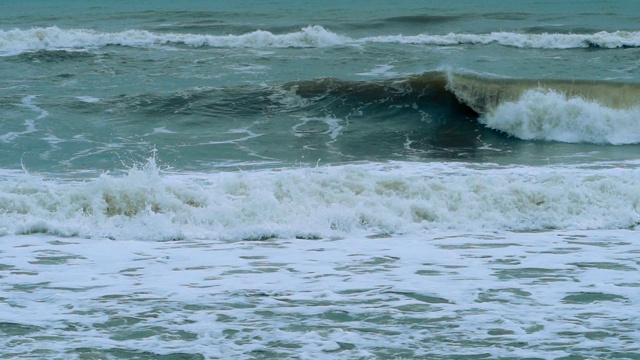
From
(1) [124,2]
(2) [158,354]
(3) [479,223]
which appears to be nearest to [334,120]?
(3) [479,223]

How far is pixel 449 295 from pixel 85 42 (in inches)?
853

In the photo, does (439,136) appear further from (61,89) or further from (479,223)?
(61,89)

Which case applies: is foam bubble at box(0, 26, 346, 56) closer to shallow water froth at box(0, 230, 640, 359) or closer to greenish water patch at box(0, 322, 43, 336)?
shallow water froth at box(0, 230, 640, 359)

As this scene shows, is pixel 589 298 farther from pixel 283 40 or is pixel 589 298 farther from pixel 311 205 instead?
pixel 283 40

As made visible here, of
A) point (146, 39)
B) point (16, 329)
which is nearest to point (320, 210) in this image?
point (16, 329)

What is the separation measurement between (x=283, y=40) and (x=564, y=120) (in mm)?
12664

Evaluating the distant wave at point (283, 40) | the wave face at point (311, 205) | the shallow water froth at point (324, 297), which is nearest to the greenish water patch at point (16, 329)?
the shallow water froth at point (324, 297)

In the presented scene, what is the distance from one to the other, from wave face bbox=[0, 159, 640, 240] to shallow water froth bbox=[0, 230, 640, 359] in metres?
0.40

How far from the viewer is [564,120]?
50.8 ft

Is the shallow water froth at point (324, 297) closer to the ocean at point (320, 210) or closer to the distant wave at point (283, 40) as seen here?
the ocean at point (320, 210)

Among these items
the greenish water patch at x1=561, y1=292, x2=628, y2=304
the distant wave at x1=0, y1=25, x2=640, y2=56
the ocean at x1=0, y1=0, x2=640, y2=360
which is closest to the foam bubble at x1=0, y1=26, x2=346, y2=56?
the distant wave at x1=0, y1=25, x2=640, y2=56

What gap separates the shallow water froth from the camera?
5.64 m

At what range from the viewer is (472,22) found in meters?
33.3

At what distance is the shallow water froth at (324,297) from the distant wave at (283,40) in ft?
59.1
